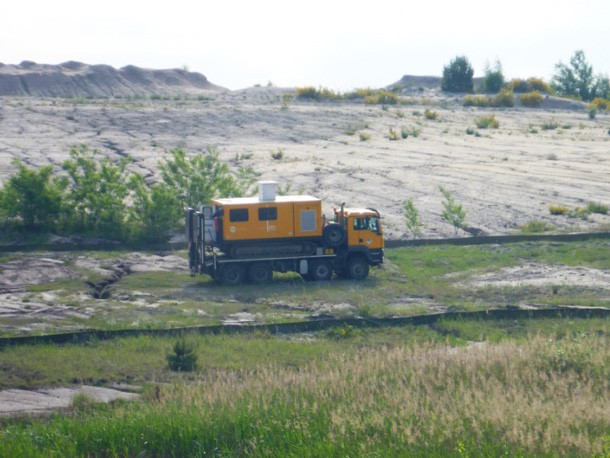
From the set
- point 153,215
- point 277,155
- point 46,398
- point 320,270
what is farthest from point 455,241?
point 46,398

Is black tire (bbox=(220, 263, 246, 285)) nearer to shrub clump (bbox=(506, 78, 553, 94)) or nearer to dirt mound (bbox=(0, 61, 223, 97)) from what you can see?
dirt mound (bbox=(0, 61, 223, 97))

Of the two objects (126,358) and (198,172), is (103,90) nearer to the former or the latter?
(198,172)

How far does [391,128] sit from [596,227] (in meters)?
26.0

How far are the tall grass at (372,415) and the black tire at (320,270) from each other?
1431 cm

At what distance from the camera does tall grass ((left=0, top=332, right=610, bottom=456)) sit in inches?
543

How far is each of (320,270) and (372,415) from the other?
18.2 metres

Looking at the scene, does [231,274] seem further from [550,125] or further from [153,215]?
[550,125]

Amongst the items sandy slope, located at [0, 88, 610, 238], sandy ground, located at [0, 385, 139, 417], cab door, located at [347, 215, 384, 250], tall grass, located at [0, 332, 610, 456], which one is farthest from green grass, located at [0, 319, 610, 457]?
sandy slope, located at [0, 88, 610, 238]

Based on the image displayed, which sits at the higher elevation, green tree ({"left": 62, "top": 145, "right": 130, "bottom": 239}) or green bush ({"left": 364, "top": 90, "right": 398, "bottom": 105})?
green bush ({"left": 364, "top": 90, "right": 398, "bottom": 105})

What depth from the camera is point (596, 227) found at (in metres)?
42.5

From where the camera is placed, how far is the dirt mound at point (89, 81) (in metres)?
84.5

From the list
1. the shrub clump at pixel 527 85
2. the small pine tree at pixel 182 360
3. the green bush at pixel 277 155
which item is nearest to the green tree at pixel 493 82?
the shrub clump at pixel 527 85

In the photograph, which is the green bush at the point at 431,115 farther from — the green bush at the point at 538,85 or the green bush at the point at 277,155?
the green bush at the point at 538,85

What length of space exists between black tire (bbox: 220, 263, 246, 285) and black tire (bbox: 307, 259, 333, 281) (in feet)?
7.84
